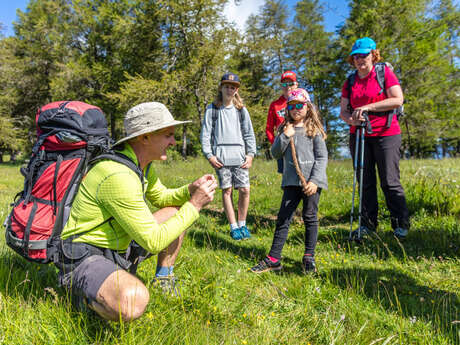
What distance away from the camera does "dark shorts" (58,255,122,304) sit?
1.90 m

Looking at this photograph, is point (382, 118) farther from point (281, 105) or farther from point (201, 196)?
point (201, 196)

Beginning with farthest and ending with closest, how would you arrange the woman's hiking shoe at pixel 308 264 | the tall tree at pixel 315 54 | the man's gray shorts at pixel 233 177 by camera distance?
the tall tree at pixel 315 54
the man's gray shorts at pixel 233 177
the woman's hiking shoe at pixel 308 264

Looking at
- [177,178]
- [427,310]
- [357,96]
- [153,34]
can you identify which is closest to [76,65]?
[153,34]

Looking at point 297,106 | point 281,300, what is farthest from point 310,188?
point 281,300

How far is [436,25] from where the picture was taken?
24.5 meters

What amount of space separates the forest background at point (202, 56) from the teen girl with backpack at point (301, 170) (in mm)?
18562

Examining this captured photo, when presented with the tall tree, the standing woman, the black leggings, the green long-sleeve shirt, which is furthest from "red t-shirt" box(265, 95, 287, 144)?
the tall tree

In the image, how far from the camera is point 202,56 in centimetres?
2159

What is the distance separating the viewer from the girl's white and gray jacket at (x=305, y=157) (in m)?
3.36

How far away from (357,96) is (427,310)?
2805mm

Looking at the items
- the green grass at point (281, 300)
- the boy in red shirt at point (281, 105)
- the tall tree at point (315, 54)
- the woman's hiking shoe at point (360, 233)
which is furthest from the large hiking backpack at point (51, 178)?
the tall tree at point (315, 54)

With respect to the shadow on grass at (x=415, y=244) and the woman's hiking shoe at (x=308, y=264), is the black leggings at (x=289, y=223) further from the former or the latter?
the shadow on grass at (x=415, y=244)

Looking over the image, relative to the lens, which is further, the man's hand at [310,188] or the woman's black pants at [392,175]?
the woman's black pants at [392,175]

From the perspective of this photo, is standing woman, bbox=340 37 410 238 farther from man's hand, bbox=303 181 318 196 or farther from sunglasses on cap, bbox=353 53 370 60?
man's hand, bbox=303 181 318 196
